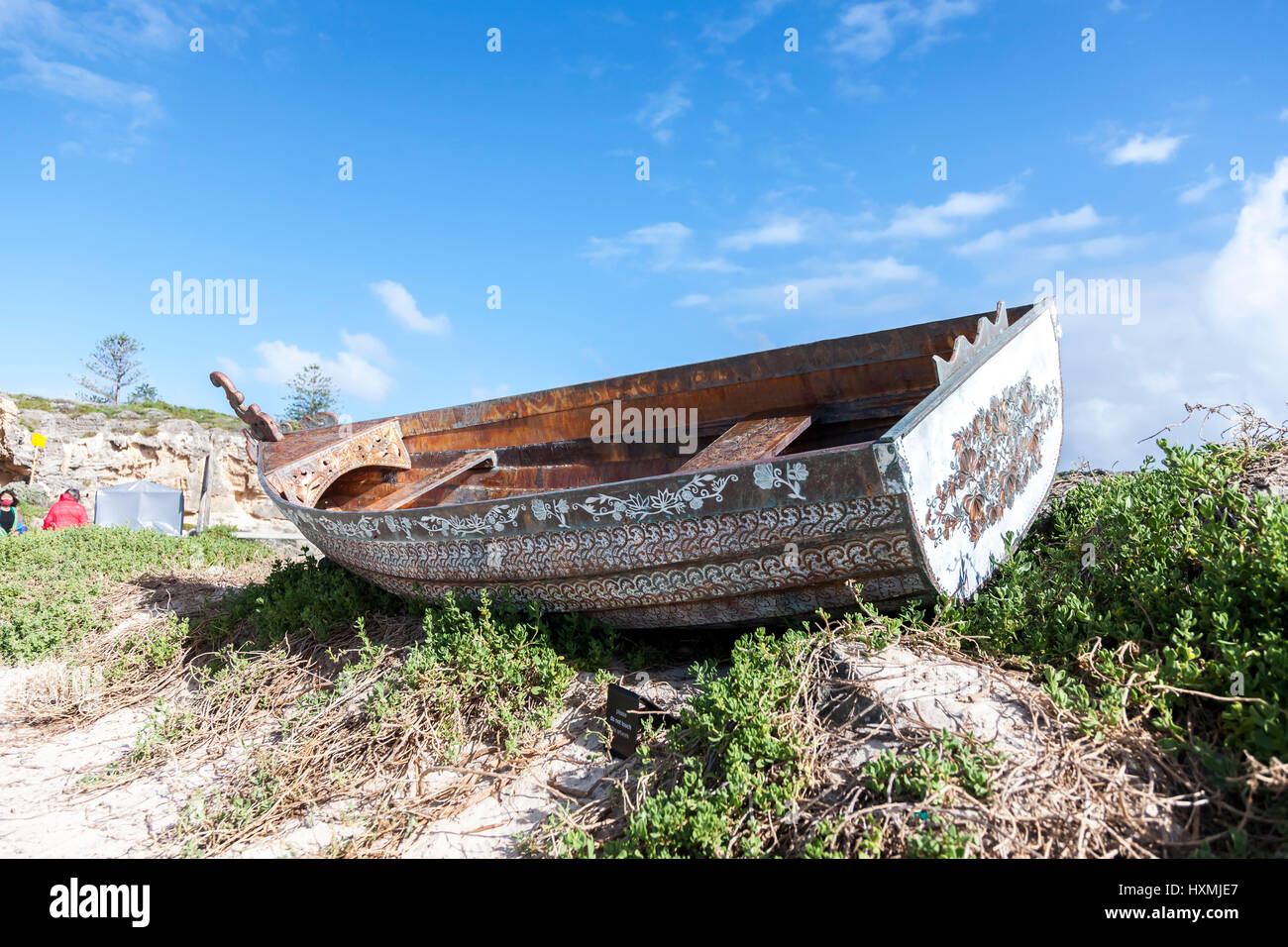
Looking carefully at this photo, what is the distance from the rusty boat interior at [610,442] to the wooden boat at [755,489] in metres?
0.02

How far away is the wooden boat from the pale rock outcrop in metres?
13.3

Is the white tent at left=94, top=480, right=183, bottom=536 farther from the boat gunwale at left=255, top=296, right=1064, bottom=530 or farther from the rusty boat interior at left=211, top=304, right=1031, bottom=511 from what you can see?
the boat gunwale at left=255, top=296, right=1064, bottom=530

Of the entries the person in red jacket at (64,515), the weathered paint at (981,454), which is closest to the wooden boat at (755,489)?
the weathered paint at (981,454)

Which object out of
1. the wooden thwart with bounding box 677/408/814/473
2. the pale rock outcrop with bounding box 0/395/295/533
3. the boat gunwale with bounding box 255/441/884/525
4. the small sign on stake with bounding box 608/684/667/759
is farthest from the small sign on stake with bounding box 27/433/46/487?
the small sign on stake with bounding box 608/684/667/759

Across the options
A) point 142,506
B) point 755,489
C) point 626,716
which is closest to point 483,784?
point 626,716

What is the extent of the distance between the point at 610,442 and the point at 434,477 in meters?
1.60

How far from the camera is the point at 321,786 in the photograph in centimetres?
336

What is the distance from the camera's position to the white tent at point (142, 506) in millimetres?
13750

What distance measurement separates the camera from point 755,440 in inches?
169

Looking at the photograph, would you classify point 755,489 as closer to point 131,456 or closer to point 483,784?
point 483,784

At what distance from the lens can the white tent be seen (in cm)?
1375
